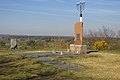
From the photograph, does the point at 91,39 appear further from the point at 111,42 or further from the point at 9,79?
the point at 9,79

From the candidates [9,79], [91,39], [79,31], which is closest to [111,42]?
[91,39]

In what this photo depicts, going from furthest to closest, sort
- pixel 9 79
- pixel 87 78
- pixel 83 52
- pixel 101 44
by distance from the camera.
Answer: pixel 101 44 → pixel 83 52 → pixel 87 78 → pixel 9 79

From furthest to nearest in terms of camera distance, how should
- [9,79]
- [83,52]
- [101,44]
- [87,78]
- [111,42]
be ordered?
[111,42], [101,44], [83,52], [87,78], [9,79]

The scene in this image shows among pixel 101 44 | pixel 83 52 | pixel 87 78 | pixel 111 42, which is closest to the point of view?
pixel 87 78

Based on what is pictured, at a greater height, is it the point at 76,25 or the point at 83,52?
the point at 76,25

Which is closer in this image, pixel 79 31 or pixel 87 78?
pixel 87 78

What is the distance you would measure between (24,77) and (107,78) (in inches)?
131

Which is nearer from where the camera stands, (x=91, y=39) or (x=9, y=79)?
(x=9, y=79)

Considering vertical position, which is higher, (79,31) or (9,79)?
(79,31)

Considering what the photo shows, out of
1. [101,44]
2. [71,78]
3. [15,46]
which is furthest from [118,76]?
[15,46]

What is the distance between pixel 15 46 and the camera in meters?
31.9

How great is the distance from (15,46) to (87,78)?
73.9 feet

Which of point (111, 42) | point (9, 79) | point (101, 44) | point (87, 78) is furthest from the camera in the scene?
point (111, 42)

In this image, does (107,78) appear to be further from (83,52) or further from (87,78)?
(83,52)
